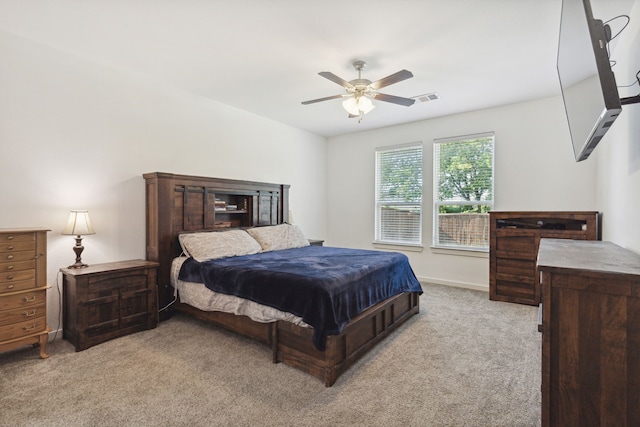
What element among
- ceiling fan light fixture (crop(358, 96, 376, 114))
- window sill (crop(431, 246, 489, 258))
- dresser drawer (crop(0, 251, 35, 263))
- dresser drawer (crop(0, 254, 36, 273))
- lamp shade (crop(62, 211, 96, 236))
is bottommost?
window sill (crop(431, 246, 489, 258))

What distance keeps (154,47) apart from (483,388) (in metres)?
3.92

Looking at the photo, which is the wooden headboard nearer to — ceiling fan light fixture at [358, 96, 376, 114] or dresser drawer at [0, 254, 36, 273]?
dresser drawer at [0, 254, 36, 273]

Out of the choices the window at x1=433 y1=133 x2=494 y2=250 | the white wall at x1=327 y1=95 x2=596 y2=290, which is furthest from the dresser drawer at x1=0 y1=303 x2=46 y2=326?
the window at x1=433 y1=133 x2=494 y2=250

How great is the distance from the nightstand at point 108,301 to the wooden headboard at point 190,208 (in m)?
0.27

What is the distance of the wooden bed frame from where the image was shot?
2361 millimetres

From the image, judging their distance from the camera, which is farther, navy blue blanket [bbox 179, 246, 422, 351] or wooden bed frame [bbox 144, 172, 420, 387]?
wooden bed frame [bbox 144, 172, 420, 387]

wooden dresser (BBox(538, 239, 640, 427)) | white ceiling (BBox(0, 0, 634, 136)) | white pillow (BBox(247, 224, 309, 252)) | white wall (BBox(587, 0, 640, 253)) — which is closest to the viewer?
wooden dresser (BBox(538, 239, 640, 427))

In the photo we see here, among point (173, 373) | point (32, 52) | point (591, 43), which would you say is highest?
point (32, 52)

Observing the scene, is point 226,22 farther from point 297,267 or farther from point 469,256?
point 469,256

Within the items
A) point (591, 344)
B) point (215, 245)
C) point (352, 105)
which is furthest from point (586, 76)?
point (215, 245)

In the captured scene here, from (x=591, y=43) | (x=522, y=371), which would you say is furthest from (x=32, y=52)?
(x=522, y=371)

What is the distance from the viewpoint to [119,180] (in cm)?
344

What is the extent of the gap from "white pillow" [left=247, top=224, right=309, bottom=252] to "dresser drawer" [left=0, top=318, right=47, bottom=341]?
2.22 m

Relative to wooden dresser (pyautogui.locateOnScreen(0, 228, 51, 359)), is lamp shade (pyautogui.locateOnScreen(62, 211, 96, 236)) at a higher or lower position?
higher
